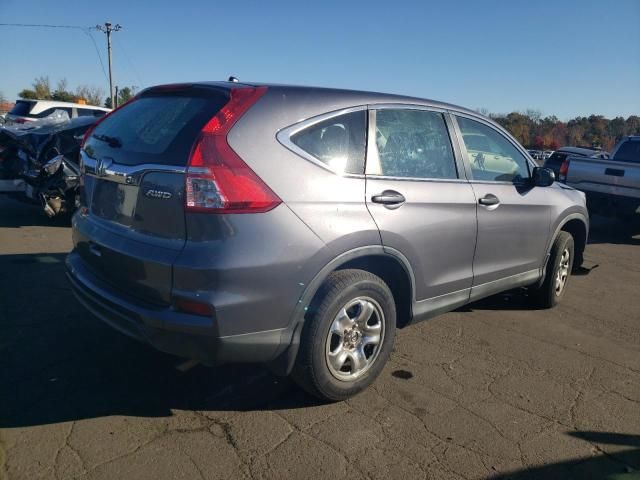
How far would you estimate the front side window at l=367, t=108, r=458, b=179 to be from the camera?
3311mm

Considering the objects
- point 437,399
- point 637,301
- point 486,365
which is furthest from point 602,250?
point 437,399

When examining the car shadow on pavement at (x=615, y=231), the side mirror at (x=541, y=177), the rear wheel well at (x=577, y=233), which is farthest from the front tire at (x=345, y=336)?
the car shadow on pavement at (x=615, y=231)

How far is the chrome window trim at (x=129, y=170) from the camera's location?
262 centimetres

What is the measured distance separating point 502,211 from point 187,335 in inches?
104

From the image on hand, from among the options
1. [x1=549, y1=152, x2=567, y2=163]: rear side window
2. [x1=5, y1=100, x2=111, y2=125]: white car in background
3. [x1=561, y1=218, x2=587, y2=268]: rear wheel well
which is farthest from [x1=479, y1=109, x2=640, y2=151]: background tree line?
[x1=561, y1=218, x2=587, y2=268]: rear wheel well

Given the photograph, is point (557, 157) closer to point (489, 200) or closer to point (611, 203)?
point (611, 203)

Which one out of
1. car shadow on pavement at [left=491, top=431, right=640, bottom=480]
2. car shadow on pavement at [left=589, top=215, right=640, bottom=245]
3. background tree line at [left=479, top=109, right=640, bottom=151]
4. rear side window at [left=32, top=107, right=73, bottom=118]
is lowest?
car shadow on pavement at [left=491, top=431, right=640, bottom=480]

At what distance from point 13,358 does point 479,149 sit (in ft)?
12.0

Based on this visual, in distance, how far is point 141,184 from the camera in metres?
2.79

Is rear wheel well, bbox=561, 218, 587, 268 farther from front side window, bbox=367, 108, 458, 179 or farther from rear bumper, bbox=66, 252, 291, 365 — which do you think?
rear bumper, bbox=66, 252, 291, 365

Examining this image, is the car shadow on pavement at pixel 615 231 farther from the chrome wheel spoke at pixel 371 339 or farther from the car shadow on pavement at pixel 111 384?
the car shadow on pavement at pixel 111 384

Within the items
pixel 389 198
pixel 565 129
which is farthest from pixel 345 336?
pixel 565 129

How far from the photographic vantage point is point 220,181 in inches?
101

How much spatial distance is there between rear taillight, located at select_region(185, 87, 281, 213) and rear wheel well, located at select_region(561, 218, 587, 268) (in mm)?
3718
